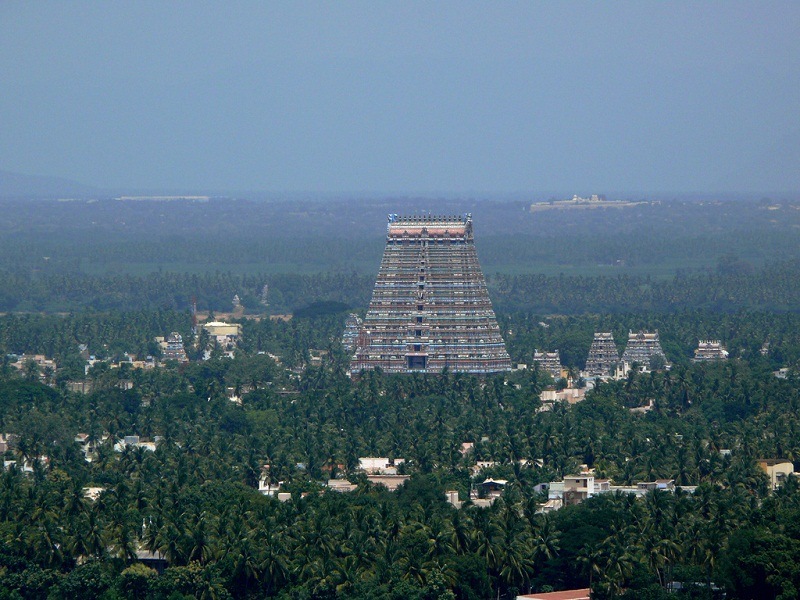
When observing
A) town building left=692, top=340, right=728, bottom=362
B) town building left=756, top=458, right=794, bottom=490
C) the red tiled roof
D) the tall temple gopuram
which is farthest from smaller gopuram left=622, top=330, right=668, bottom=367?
the red tiled roof

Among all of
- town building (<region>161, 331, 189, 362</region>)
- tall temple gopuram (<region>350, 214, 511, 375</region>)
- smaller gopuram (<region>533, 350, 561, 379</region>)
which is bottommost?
town building (<region>161, 331, 189, 362</region>)

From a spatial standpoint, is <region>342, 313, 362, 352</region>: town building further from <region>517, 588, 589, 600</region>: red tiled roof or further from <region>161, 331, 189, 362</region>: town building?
Result: <region>517, 588, 589, 600</region>: red tiled roof

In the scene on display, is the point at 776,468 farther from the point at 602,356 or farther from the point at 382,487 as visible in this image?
the point at 602,356

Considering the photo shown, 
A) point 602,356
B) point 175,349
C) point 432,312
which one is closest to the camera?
point 432,312

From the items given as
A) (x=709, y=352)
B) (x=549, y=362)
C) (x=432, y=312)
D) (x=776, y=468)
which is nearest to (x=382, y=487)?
(x=776, y=468)

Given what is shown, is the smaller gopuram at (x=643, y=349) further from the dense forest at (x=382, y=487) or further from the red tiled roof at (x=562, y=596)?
the red tiled roof at (x=562, y=596)
